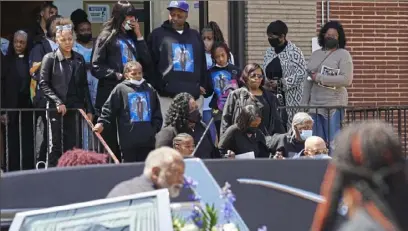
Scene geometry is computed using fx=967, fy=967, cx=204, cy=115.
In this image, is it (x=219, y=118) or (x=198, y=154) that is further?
(x=219, y=118)

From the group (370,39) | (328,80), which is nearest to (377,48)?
(370,39)

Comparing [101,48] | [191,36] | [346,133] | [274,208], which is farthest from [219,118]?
[346,133]

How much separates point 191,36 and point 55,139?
5.70 feet

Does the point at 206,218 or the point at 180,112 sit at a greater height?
the point at 180,112

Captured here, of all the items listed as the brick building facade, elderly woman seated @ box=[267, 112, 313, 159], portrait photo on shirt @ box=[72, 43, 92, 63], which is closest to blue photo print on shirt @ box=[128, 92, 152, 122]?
portrait photo on shirt @ box=[72, 43, 92, 63]

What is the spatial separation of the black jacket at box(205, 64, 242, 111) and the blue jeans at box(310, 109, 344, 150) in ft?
3.84

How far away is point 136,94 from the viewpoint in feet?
30.3

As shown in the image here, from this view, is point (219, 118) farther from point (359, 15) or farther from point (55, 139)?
point (359, 15)

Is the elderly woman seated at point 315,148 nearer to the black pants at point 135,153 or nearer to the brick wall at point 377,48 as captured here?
Answer: the black pants at point 135,153

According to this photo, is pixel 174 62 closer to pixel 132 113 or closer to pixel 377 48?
pixel 132 113

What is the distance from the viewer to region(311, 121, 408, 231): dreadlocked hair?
3.17 meters

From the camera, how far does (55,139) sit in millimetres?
9617

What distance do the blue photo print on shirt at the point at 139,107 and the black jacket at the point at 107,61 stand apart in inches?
14.1

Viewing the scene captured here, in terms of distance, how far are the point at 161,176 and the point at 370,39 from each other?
26.4ft
